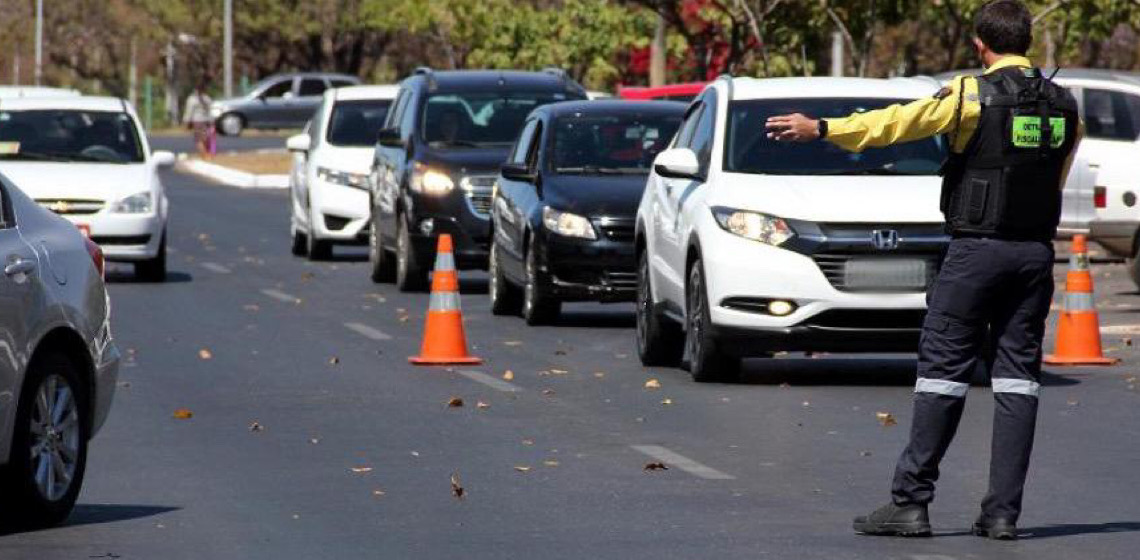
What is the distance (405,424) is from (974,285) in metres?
4.53

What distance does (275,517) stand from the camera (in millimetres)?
10062

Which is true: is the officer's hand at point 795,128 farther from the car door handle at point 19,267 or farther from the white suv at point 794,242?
the white suv at point 794,242

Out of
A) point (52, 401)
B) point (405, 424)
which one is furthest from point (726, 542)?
point (405, 424)

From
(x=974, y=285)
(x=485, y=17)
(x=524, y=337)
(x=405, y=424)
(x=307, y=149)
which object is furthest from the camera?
(x=485, y=17)

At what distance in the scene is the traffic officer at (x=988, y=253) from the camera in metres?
9.33

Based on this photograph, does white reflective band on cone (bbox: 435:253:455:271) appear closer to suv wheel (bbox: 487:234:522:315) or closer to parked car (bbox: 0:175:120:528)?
suv wheel (bbox: 487:234:522:315)

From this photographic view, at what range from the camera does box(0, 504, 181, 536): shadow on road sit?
9945mm

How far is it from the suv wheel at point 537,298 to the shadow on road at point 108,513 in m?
9.52

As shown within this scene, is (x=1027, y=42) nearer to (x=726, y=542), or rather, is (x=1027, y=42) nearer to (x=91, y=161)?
(x=726, y=542)

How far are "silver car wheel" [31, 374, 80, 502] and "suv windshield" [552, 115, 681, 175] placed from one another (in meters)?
10.6

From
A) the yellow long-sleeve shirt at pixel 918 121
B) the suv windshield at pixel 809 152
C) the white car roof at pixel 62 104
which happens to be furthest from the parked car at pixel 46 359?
the white car roof at pixel 62 104

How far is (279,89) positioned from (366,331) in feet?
214

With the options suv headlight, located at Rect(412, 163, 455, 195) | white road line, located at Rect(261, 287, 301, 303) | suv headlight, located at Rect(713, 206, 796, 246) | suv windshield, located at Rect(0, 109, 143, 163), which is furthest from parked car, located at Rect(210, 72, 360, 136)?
suv headlight, located at Rect(713, 206, 796, 246)

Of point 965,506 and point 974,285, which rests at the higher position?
point 974,285
